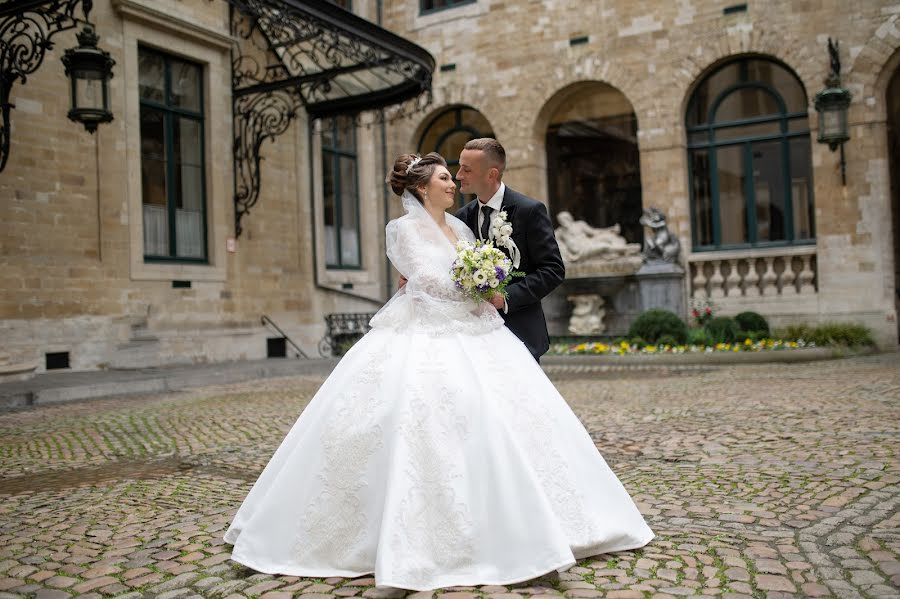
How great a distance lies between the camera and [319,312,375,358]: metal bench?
48.6ft

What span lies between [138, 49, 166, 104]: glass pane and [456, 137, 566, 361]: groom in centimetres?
973

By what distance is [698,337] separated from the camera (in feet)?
42.1

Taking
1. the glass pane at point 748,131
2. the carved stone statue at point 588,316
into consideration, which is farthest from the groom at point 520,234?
the glass pane at point 748,131

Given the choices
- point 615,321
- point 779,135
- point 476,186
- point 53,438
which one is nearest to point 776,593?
point 476,186

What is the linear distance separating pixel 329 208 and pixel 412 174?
1240 centimetres

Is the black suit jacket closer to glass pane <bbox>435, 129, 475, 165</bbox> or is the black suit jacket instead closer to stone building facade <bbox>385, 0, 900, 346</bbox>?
stone building facade <bbox>385, 0, 900, 346</bbox>

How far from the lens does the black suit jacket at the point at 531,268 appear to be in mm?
3676

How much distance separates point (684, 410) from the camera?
7238 mm

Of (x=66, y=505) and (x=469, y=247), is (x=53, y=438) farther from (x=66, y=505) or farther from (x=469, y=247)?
(x=469, y=247)

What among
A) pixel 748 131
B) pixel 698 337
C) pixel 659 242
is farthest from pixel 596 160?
pixel 698 337

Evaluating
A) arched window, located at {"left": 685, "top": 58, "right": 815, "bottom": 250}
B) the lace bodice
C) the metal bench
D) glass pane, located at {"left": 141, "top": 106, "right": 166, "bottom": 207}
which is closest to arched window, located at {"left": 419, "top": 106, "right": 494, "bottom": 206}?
the metal bench

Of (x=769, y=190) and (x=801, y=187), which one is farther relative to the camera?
(x=769, y=190)

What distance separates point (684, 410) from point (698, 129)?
933cm

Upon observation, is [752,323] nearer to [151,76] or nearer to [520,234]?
[151,76]
